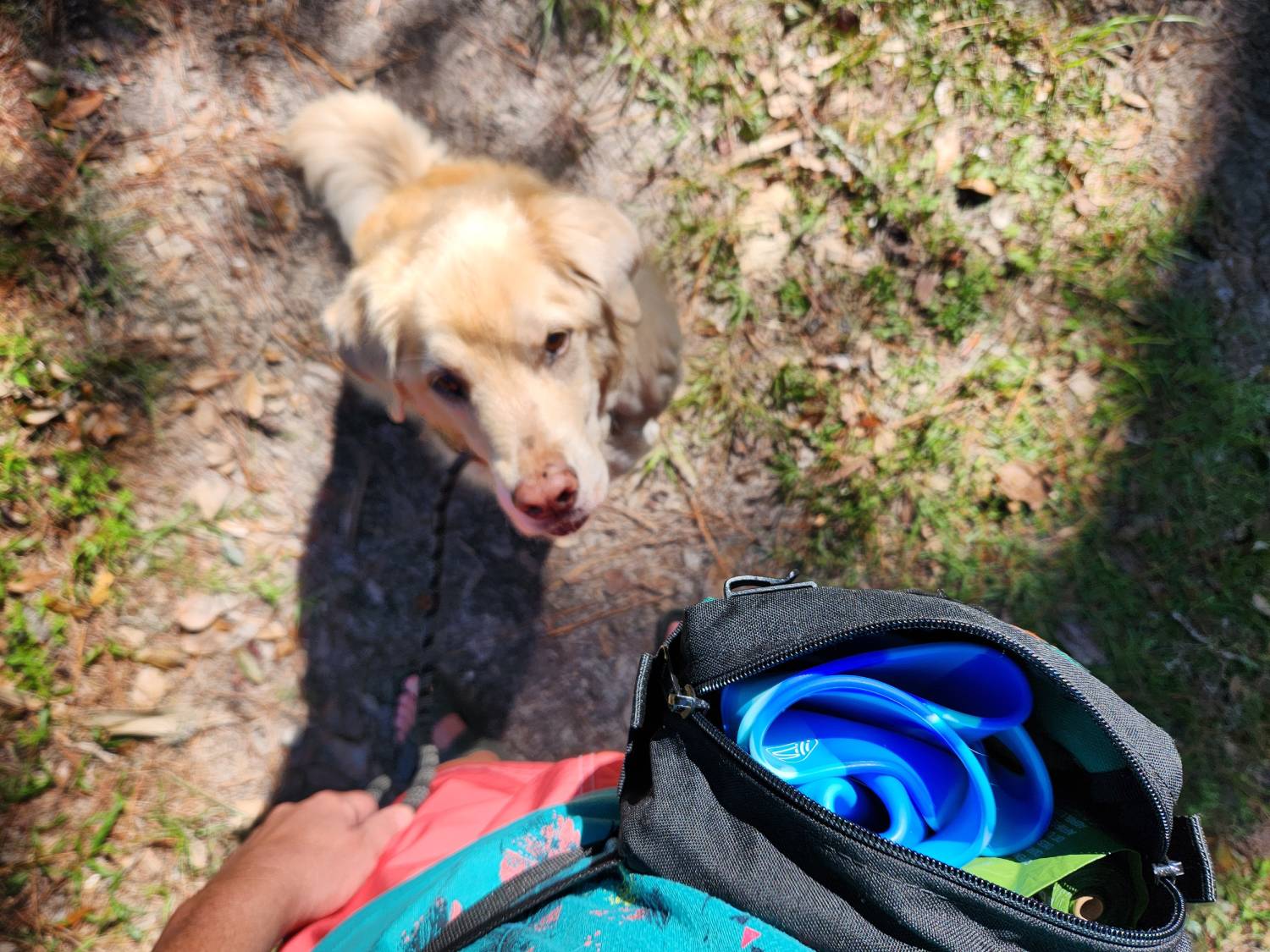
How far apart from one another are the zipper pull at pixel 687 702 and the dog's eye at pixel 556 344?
3.40 ft

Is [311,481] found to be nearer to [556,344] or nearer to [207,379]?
[207,379]

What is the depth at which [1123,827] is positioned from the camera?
3.96 ft

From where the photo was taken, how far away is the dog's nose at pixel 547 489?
6.20 ft

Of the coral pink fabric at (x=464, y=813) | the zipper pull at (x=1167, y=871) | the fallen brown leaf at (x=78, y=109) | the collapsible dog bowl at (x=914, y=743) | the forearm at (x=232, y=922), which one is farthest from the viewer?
the fallen brown leaf at (x=78, y=109)

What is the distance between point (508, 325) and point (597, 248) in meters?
0.35

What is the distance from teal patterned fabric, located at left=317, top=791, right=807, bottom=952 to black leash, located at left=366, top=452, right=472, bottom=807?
973mm

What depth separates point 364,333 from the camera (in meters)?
2.03

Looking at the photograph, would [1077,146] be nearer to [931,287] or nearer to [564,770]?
[931,287]

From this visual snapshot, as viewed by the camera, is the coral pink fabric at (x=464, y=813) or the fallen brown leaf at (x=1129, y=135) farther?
the fallen brown leaf at (x=1129, y=135)

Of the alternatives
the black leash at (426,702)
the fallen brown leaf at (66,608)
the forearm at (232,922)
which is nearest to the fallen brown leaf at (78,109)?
the fallen brown leaf at (66,608)

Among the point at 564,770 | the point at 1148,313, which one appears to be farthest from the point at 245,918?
the point at 1148,313

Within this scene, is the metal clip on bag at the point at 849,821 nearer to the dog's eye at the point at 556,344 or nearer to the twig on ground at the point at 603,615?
the dog's eye at the point at 556,344

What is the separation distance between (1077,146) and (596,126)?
1812mm

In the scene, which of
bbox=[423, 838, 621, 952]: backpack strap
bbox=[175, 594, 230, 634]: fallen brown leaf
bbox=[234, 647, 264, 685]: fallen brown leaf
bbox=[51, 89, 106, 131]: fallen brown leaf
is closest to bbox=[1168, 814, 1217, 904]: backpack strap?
bbox=[423, 838, 621, 952]: backpack strap
